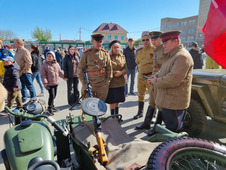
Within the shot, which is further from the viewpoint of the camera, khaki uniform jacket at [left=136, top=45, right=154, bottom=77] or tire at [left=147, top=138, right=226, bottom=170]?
khaki uniform jacket at [left=136, top=45, right=154, bottom=77]

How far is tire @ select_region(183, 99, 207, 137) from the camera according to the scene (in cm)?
303

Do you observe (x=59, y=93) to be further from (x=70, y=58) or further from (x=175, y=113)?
(x=175, y=113)

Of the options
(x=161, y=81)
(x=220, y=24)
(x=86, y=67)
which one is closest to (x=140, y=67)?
(x=86, y=67)

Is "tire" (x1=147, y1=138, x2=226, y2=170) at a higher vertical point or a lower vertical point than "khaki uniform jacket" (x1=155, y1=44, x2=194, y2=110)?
lower

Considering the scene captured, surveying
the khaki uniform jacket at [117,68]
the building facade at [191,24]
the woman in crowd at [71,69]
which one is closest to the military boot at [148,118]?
the khaki uniform jacket at [117,68]

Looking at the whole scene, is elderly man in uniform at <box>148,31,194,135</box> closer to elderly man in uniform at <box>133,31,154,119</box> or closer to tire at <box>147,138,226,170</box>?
tire at <box>147,138,226,170</box>

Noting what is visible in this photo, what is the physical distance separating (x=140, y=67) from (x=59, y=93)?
12.8 ft

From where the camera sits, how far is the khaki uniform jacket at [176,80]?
7.20 feet

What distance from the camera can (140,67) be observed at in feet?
13.3

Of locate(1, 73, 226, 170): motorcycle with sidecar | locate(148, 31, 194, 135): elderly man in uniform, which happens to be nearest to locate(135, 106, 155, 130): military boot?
locate(148, 31, 194, 135): elderly man in uniform

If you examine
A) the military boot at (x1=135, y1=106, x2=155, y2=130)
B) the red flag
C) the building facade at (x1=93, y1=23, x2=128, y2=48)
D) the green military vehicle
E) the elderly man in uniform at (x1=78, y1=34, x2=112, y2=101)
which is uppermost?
the building facade at (x1=93, y1=23, x2=128, y2=48)

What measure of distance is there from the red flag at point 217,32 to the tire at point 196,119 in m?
1.23

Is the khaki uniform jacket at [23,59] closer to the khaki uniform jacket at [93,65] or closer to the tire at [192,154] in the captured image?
the khaki uniform jacket at [93,65]

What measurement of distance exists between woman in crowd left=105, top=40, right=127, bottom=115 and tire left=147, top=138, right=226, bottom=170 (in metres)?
2.55
